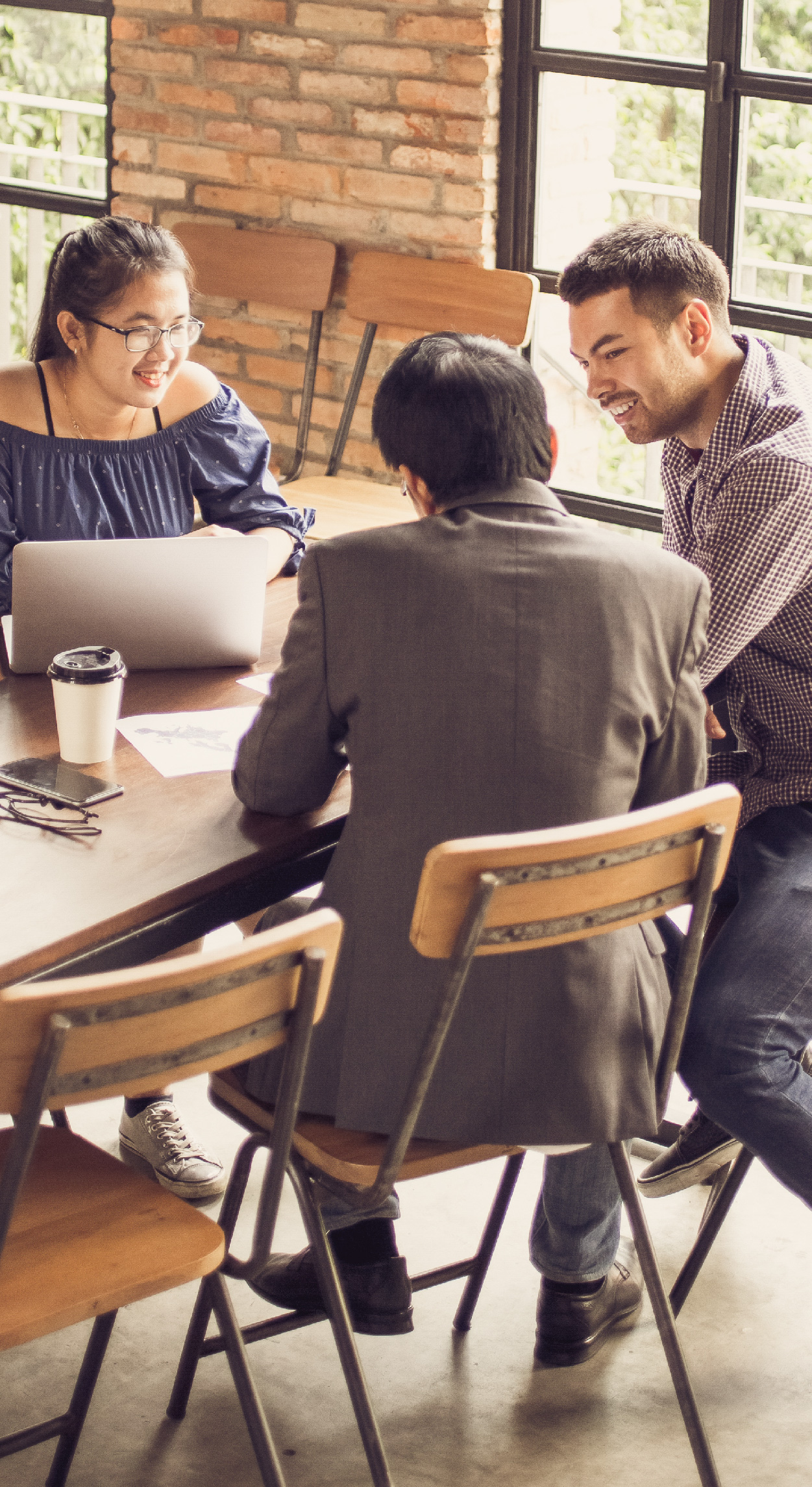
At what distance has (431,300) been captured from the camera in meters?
3.82

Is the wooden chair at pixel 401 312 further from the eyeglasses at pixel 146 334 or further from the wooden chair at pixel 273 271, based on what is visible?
the eyeglasses at pixel 146 334

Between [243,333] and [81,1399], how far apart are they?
10.3ft

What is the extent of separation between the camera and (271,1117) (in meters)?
1.63

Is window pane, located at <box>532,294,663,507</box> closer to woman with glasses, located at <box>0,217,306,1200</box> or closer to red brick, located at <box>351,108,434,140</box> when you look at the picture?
red brick, located at <box>351,108,434,140</box>

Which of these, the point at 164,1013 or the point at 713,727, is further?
the point at 713,727

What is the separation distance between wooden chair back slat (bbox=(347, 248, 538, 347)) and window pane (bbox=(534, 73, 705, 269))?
0.19m

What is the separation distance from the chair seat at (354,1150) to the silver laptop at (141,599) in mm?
631

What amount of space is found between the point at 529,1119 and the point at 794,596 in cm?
79

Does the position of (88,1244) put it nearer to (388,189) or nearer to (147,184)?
(388,189)

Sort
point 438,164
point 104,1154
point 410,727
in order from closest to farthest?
point 410,727 → point 104,1154 → point 438,164

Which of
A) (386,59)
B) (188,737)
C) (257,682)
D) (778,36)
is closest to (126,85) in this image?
(386,59)

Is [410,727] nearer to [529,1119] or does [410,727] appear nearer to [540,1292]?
[529,1119]

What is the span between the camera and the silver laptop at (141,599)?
1938 millimetres

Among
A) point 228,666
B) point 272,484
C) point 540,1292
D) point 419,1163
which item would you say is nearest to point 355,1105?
point 419,1163
